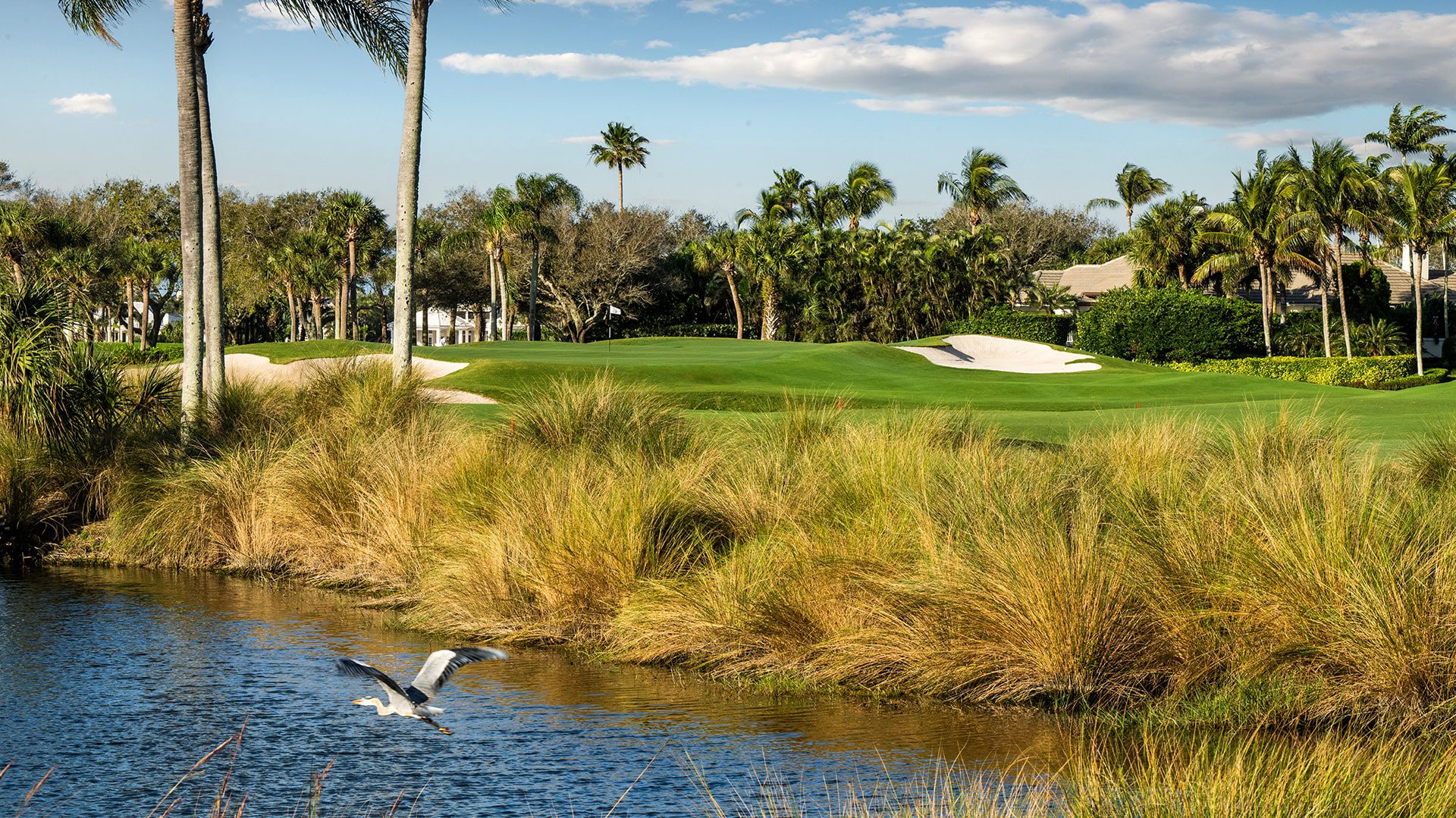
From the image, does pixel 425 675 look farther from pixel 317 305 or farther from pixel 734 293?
pixel 317 305

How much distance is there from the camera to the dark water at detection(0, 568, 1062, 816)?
287 inches

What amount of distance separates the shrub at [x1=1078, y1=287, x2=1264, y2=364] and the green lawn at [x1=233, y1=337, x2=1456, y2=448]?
37.8 ft

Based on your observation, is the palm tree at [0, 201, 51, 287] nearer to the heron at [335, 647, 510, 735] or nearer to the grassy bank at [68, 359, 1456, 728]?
the grassy bank at [68, 359, 1456, 728]

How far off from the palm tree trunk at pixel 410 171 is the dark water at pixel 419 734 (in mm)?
9080

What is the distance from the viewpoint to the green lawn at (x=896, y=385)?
2228 cm

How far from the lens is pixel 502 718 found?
8844mm

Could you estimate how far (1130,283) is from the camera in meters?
67.8

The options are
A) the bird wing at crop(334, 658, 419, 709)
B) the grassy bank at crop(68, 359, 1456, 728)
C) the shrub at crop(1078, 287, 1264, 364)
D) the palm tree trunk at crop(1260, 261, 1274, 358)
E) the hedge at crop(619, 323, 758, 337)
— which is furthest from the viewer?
the hedge at crop(619, 323, 758, 337)

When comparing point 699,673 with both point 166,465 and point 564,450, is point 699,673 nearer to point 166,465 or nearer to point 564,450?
point 564,450

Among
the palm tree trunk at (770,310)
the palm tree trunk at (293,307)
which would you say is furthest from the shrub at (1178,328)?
the palm tree trunk at (293,307)

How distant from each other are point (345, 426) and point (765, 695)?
8.71 meters

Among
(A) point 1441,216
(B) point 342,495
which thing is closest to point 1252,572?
(B) point 342,495

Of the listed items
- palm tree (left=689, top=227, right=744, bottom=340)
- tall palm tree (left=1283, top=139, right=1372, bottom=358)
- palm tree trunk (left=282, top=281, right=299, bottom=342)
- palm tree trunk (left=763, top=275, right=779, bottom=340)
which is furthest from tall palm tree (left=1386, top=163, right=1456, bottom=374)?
palm tree trunk (left=282, top=281, right=299, bottom=342)

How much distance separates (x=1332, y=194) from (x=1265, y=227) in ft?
11.5
